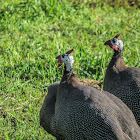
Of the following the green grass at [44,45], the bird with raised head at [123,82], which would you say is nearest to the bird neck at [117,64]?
the bird with raised head at [123,82]

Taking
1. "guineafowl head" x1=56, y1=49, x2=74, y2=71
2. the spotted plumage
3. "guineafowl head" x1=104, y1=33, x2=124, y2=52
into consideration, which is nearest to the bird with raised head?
"guineafowl head" x1=104, y1=33, x2=124, y2=52

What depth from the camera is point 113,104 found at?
313cm

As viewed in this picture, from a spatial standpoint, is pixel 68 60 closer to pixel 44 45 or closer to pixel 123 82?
pixel 123 82

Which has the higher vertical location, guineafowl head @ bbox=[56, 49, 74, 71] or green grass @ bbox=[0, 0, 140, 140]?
guineafowl head @ bbox=[56, 49, 74, 71]

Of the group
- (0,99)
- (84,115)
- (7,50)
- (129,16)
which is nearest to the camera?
(84,115)

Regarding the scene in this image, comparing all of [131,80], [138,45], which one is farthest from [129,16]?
[131,80]

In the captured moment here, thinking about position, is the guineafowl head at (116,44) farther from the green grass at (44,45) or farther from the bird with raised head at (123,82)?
the green grass at (44,45)

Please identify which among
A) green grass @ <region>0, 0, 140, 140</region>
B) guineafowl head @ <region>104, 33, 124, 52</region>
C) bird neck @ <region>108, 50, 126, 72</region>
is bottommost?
green grass @ <region>0, 0, 140, 140</region>

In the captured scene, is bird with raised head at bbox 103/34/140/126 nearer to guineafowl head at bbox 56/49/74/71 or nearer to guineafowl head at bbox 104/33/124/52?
guineafowl head at bbox 104/33/124/52

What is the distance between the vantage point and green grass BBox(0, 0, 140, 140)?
12.6 ft

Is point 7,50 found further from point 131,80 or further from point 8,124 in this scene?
point 131,80

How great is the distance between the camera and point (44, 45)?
5.29 meters

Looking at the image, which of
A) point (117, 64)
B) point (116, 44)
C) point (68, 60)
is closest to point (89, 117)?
point (68, 60)

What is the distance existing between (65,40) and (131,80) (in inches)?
81.6
